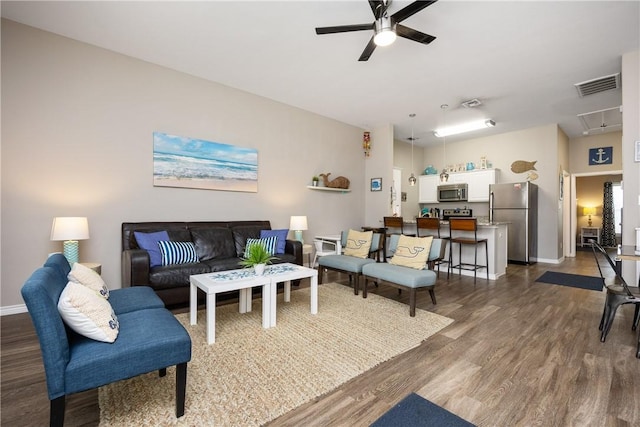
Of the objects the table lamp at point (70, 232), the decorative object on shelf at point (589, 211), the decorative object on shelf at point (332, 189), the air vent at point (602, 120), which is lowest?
the table lamp at point (70, 232)

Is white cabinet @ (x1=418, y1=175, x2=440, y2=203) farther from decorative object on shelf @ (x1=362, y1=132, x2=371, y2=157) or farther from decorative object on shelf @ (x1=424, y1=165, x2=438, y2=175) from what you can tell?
decorative object on shelf @ (x1=362, y1=132, x2=371, y2=157)

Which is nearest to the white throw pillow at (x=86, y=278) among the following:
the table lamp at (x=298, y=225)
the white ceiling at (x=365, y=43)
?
the white ceiling at (x=365, y=43)

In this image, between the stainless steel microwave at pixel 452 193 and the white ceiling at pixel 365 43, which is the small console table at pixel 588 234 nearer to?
the stainless steel microwave at pixel 452 193

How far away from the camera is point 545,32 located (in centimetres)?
300

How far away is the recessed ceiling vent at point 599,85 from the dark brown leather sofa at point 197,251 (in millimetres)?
4775

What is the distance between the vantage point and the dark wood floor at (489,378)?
1548 mm

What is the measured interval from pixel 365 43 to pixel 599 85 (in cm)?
365

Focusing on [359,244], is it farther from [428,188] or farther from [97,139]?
[428,188]

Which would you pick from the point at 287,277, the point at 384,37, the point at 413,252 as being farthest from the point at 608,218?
the point at 287,277

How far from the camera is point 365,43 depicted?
128 inches

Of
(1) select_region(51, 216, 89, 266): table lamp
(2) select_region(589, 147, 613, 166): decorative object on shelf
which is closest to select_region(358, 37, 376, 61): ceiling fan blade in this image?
(1) select_region(51, 216, 89, 266): table lamp

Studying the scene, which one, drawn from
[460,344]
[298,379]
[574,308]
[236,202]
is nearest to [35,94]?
[236,202]

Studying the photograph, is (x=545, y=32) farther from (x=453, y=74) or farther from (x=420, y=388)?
(x=420, y=388)

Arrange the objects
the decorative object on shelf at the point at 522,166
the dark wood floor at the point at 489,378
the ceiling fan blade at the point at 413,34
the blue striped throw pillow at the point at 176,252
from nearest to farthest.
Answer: the dark wood floor at the point at 489,378 → the ceiling fan blade at the point at 413,34 → the blue striped throw pillow at the point at 176,252 → the decorative object on shelf at the point at 522,166
